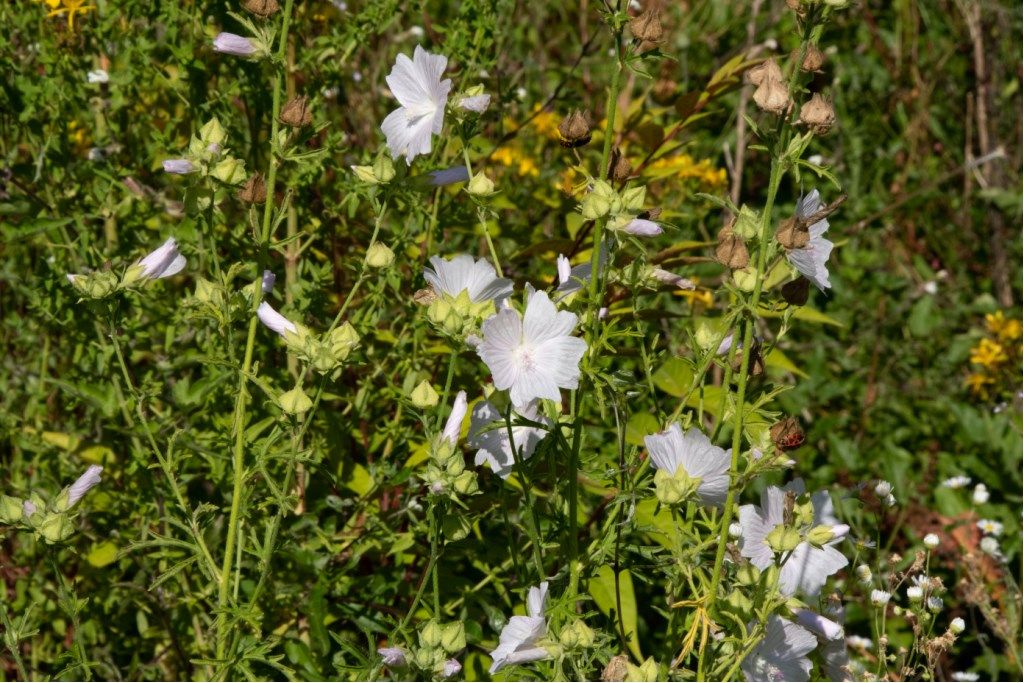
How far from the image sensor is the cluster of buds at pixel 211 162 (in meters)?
1.15

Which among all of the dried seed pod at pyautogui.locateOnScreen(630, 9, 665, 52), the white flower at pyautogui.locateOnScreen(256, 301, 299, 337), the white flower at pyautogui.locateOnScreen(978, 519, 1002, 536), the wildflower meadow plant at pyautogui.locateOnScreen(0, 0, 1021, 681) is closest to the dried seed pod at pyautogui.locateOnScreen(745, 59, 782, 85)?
the wildflower meadow plant at pyautogui.locateOnScreen(0, 0, 1021, 681)

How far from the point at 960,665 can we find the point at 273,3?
1.86 meters

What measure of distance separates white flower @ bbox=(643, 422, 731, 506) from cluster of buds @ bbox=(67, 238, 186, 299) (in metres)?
0.57

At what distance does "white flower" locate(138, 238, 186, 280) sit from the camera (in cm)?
123

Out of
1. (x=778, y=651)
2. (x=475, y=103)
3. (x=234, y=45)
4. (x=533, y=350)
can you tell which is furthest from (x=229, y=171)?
(x=778, y=651)

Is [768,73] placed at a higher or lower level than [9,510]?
higher

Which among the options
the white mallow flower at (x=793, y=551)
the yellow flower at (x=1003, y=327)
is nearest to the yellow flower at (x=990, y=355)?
the yellow flower at (x=1003, y=327)

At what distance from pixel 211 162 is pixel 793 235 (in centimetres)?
58

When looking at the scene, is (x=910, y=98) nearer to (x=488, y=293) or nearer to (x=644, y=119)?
(x=644, y=119)

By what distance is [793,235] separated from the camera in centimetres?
105

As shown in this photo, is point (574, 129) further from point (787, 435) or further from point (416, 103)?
point (787, 435)

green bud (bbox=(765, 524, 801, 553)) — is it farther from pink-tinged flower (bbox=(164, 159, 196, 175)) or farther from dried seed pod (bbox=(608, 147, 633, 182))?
pink-tinged flower (bbox=(164, 159, 196, 175))

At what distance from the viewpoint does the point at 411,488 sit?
1.47 metres

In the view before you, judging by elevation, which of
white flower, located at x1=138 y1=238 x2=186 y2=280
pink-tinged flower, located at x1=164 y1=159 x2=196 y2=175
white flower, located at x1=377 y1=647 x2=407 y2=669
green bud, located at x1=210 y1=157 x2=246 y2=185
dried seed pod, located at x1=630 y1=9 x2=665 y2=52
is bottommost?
white flower, located at x1=377 y1=647 x2=407 y2=669
